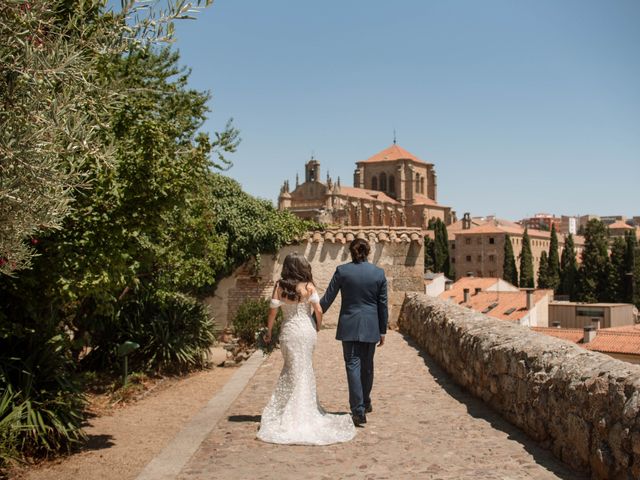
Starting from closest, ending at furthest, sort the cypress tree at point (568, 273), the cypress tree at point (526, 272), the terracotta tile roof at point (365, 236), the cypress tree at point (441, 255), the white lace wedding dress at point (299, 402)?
the white lace wedding dress at point (299, 402) → the terracotta tile roof at point (365, 236) → the cypress tree at point (568, 273) → the cypress tree at point (526, 272) → the cypress tree at point (441, 255)

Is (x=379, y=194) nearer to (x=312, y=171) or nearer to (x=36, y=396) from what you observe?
(x=312, y=171)

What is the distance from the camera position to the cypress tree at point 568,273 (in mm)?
71438

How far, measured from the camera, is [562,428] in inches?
188

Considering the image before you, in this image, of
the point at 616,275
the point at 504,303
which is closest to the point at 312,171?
the point at 616,275

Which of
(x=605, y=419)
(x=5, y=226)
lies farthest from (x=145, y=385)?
(x=605, y=419)

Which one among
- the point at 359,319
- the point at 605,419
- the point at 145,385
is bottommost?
the point at 145,385

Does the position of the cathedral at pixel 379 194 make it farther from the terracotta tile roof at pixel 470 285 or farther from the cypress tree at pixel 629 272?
the cypress tree at pixel 629 272

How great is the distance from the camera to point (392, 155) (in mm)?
130875

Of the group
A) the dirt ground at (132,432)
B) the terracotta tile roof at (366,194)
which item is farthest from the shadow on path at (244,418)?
the terracotta tile roof at (366,194)

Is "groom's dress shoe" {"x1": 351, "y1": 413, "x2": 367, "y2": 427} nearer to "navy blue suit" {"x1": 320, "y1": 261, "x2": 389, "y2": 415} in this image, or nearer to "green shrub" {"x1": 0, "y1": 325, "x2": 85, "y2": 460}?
"navy blue suit" {"x1": 320, "y1": 261, "x2": 389, "y2": 415}

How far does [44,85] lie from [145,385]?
7.06 meters

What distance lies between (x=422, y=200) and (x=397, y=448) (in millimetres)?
123089

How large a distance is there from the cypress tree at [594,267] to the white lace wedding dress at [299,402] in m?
66.4

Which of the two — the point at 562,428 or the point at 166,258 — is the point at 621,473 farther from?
the point at 166,258
